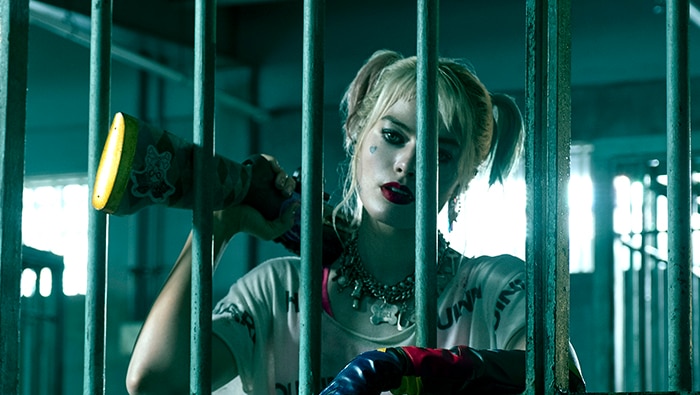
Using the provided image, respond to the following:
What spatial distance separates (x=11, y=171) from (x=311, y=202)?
11.0 inches

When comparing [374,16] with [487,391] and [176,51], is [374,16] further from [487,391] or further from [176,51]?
[487,391]

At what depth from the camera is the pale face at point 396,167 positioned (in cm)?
133

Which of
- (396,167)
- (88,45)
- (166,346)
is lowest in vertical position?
(166,346)

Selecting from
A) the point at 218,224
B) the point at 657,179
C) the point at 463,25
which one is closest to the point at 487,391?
the point at 218,224

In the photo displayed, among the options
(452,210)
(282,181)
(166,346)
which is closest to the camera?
(282,181)

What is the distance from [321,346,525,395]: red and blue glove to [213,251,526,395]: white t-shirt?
1.50ft

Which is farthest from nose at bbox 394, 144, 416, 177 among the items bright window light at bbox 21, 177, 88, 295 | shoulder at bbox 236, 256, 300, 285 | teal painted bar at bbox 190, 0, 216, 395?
bright window light at bbox 21, 177, 88, 295

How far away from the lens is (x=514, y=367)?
0.86 m

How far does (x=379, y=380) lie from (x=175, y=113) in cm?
720

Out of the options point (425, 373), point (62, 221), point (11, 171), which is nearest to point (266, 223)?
point (11, 171)

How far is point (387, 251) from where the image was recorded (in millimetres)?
1487

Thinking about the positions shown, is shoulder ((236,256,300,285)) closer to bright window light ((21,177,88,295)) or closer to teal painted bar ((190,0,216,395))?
teal painted bar ((190,0,216,395))

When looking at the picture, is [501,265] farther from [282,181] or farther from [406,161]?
[282,181]

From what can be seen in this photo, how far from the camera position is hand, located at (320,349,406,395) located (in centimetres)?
78
